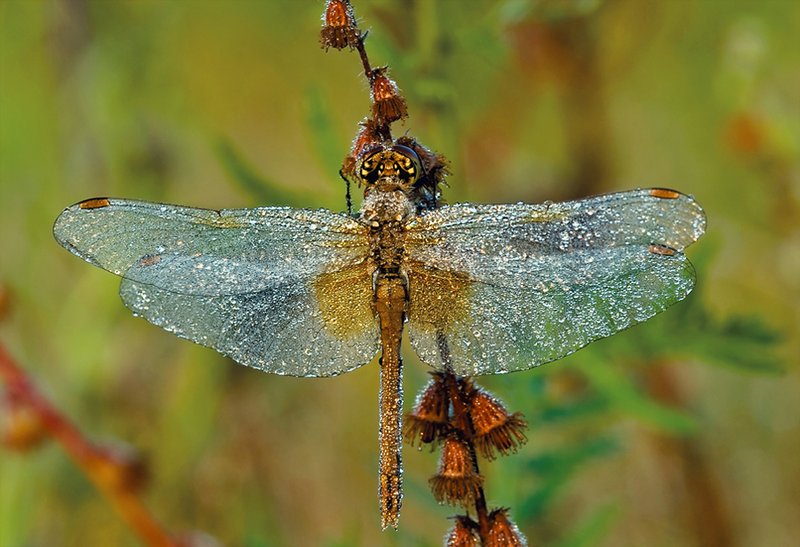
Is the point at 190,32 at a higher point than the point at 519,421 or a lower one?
higher

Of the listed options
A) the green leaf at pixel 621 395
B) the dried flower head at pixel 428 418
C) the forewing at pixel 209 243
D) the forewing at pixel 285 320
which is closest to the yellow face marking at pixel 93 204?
the forewing at pixel 209 243

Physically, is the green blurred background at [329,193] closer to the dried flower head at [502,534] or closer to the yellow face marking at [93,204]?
the yellow face marking at [93,204]

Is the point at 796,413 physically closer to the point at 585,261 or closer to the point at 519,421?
the point at 585,261

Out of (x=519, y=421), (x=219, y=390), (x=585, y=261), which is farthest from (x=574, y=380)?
(x=519, y=421)

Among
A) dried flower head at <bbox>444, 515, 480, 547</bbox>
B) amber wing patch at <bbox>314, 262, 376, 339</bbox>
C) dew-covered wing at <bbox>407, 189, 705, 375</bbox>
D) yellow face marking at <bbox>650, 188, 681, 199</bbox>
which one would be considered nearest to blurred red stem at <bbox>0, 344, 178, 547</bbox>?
amber wing patch at <bbox>314, 262, 376, 339</bbox>

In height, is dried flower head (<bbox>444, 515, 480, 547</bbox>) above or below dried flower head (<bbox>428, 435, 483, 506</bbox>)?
below

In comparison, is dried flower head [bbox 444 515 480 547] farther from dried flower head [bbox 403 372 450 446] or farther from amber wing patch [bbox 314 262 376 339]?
amber wing patch [bbox 314 262 376 339]

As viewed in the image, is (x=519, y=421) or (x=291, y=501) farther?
(x=291, y=501)

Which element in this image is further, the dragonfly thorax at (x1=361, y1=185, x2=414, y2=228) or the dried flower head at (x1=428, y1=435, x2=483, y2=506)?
the dragonfly thorax at (x1=361, y1=185, x2=414, y2=228)
